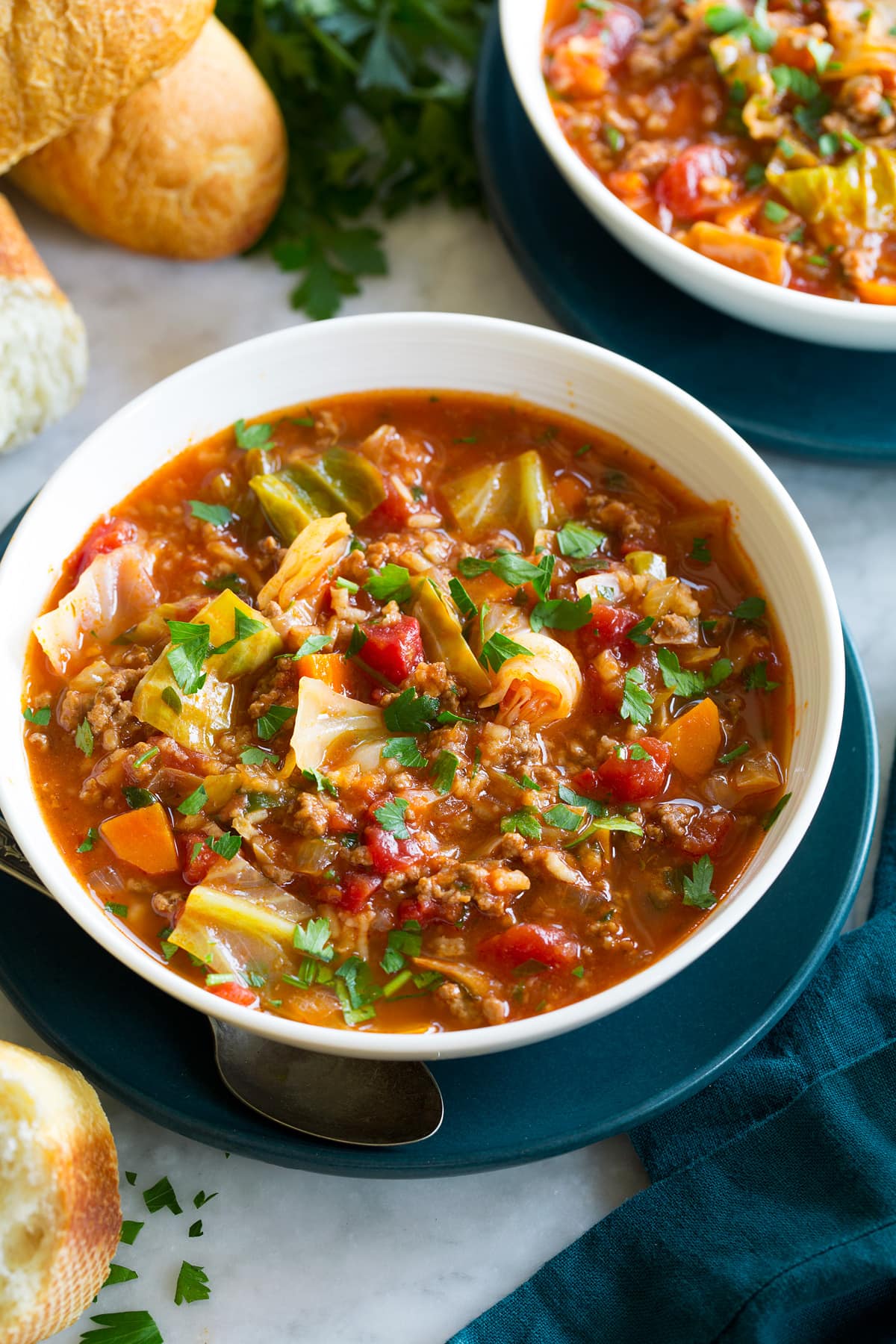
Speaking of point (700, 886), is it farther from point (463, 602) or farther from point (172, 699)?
point (172, 699)

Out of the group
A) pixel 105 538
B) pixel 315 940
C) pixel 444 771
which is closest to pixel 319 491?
pixel 105 538

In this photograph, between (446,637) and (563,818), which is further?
(446,637)

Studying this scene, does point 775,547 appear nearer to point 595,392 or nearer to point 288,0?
point 595,392

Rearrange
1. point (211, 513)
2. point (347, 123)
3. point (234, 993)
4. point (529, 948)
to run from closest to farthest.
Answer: point (234, 993), point (529, 948), point (211, 513), point (347, 123)

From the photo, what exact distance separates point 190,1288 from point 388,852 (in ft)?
4.99

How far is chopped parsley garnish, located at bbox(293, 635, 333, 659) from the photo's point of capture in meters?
4.23

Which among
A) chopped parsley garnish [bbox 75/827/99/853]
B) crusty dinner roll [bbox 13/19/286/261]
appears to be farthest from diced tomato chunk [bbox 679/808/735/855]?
crusty dinner roll [bbox 13/19/286/261]

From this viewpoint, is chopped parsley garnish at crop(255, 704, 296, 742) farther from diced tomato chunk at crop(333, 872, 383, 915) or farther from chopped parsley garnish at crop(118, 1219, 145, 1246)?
chopped parsley garnish at crop(118, 1219, 145, 1246)

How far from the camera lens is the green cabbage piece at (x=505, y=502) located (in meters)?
4.59

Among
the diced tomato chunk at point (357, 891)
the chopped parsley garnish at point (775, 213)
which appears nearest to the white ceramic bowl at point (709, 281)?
the chopped parsley garnish at point (775, 213)

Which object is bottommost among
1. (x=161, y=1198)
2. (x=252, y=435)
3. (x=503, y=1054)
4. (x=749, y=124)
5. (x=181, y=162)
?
(x=161, y=1198)

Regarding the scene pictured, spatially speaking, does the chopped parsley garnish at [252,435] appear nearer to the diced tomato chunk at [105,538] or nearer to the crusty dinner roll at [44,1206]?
the diced tomato chunk at [105,538]

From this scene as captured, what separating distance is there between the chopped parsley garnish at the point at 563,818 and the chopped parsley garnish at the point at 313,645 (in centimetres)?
89

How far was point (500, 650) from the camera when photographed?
4180 mm
